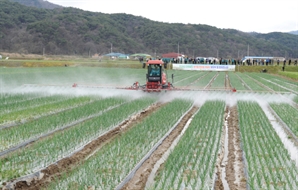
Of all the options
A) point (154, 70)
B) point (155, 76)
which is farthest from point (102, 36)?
point (155, 76)

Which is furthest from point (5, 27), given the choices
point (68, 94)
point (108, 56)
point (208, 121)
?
point (208, 121)

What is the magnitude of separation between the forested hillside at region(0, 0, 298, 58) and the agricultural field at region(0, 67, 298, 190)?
220 ft

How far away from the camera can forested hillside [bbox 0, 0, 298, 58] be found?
81.1 m

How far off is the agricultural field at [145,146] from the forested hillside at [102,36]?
67.1m

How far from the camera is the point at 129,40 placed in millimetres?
100250

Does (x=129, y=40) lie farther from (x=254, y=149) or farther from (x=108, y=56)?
(x=254, y=149)

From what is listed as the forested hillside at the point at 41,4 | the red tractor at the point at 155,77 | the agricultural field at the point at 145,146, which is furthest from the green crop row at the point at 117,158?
the forested hillside at the point at 41,4

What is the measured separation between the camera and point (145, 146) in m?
8.40

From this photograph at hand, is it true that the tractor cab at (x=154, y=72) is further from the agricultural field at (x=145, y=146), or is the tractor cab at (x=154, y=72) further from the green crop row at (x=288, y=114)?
the green crop row at (x=288, y=114)

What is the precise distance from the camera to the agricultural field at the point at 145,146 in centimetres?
627

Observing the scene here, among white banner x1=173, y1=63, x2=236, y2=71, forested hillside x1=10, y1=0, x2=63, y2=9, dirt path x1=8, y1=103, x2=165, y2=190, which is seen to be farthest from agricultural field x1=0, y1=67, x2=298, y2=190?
forested hillside x1=10, y1=0, x2=63, y2=9

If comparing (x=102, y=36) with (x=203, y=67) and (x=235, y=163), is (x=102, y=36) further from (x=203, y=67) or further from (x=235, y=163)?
(x=235, y=163)

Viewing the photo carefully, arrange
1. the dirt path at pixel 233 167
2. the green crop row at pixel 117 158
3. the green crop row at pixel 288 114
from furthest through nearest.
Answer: the green crop row at pixel 288 114
the dirt path at pixel 233 167
the green crop row at pixel 117 158

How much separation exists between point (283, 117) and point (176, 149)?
6.11 m
